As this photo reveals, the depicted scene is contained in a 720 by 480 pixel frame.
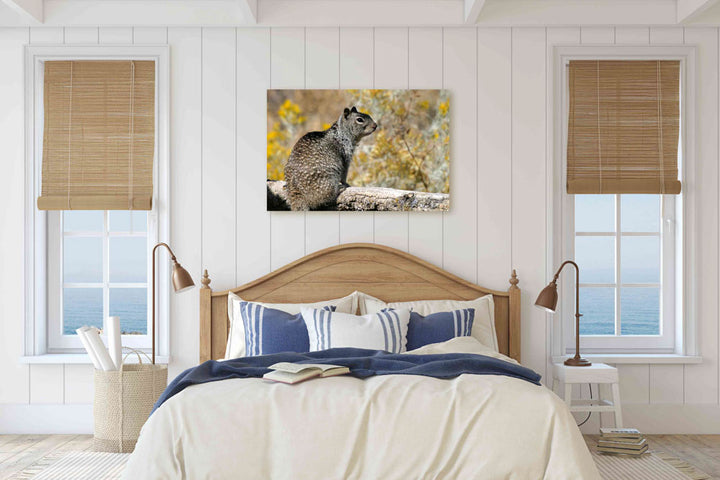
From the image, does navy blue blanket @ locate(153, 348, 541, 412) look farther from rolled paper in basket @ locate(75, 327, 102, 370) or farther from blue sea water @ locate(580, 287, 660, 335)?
blue sea water @ locate(580, 287, 660, 335)

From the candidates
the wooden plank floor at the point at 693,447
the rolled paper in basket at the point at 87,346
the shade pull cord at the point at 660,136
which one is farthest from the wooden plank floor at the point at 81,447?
the shade pull cord at the point at 660,136

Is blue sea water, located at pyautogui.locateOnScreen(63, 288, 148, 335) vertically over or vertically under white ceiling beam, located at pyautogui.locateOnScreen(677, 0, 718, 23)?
under

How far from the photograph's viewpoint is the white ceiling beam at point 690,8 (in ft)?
12.9

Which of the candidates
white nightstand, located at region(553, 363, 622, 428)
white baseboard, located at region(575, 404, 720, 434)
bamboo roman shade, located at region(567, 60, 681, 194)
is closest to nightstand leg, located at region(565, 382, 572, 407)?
white nightstand, located at region(553, 363, 622, 428)

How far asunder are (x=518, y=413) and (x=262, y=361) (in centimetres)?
120

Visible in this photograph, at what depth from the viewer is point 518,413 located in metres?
2.54

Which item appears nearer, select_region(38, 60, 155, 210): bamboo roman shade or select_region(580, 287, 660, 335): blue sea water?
select_region(38, 60, 155, 210): bamboo roman shade

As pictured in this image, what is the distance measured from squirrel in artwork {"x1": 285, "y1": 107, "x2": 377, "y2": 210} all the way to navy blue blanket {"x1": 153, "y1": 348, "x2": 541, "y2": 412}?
55.1 inches

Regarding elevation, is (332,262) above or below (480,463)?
above

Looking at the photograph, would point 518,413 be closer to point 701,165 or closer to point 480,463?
point 480,463

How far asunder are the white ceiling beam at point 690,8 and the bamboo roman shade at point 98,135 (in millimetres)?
3340

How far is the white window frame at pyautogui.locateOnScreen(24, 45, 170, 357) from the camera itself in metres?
4.22

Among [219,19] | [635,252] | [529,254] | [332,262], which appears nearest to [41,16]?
[219,19]

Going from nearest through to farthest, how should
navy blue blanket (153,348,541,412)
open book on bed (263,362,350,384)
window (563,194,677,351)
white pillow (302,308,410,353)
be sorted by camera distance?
open book on bed (263,362,350,384)
navy blue blanket (153,348,541,412)
white pillow (302,308,410,353)
window (563,194,677,351)
